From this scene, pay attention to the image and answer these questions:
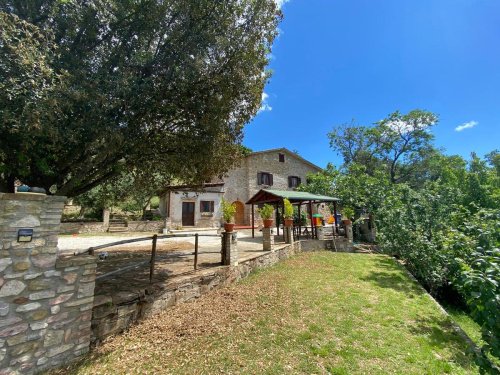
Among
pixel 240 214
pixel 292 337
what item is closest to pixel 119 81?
pixel 292 337

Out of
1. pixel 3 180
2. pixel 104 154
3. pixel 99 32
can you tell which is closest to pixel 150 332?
pixel 104 154

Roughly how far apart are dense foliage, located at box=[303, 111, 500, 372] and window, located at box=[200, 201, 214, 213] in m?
8.87

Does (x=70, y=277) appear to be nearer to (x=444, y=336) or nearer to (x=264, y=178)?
(x=444, y=336)

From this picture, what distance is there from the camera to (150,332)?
13.9 feet

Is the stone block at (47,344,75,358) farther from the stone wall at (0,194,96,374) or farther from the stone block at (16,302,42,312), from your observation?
the stone block at (16,302,42,312)

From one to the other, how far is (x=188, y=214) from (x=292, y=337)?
696 inches

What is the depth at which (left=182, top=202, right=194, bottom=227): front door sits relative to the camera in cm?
2080

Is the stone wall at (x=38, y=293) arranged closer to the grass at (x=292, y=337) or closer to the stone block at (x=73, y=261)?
the stone block at (x=73, y=261)

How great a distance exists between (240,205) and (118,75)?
61.3ft

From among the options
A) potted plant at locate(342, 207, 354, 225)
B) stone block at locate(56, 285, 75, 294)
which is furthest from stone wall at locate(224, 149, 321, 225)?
stone block at locate(56, 285, 75, 294)

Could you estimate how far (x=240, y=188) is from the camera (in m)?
23.2

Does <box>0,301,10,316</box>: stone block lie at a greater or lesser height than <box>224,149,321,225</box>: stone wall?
lesser

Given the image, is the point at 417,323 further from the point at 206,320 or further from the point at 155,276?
the point at 155,276

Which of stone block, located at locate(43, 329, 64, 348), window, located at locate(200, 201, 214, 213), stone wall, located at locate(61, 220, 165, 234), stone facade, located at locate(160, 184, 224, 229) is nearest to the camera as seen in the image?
stone block, located at locate(43, 329, 64, 348)
